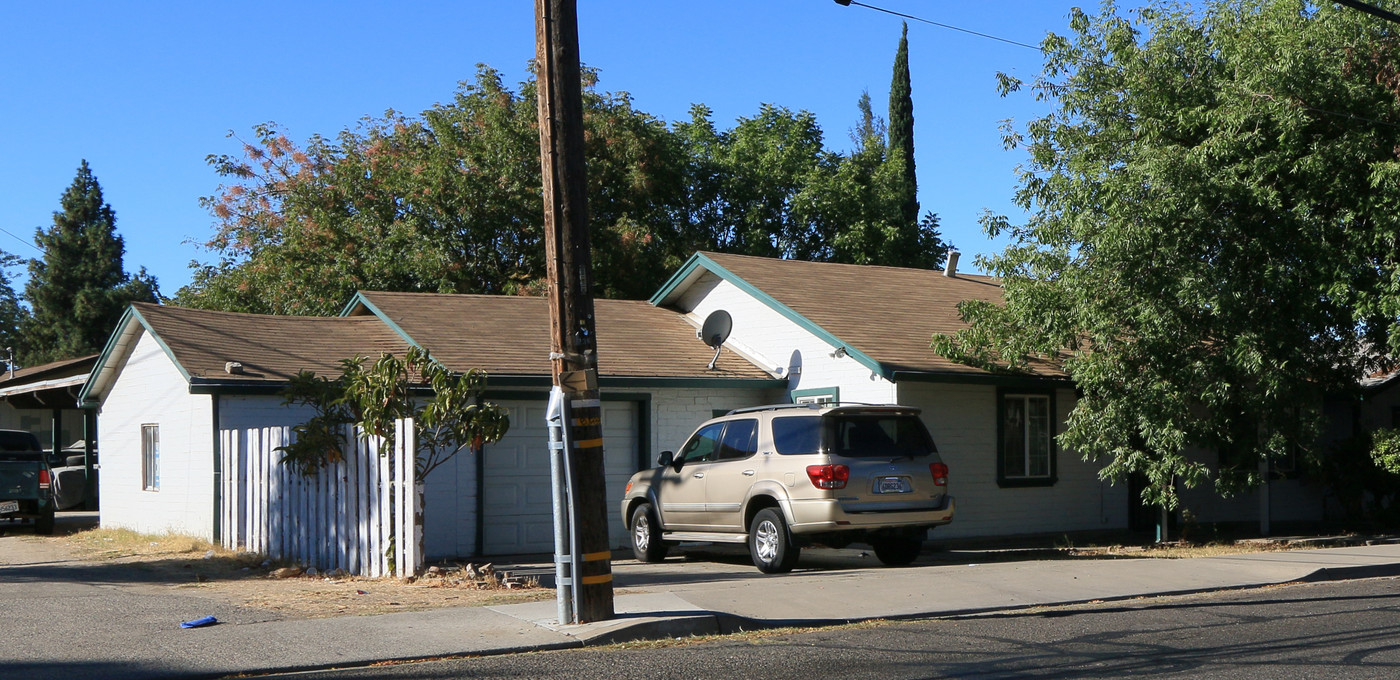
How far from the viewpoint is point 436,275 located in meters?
29.1

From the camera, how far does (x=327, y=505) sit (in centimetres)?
1395

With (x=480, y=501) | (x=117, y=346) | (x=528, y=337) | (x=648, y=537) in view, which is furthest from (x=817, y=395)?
(x=117, y=346)

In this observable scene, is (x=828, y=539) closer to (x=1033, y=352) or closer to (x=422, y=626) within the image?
(x=422, y=626)

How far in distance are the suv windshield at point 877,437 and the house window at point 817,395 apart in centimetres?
379

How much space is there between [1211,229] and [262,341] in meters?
12.8

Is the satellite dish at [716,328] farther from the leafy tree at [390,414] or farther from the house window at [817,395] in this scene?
the leafy tree at [390,414]

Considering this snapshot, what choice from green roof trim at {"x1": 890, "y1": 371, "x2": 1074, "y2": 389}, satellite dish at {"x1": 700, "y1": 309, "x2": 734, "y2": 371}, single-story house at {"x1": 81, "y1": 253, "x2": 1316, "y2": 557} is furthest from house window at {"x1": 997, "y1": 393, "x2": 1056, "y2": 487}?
satellite dish at {"x1": 700, "y1": 309, "x2": 734, "y2": 371}

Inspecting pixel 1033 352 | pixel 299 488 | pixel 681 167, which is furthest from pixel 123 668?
pixel 681 167

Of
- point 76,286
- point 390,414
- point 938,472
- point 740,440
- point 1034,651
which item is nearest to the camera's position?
point 1034,651

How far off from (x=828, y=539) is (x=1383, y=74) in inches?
368

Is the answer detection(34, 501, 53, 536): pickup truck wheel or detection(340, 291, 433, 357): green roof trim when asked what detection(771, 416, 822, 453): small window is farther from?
detection(34, 501, 53, 536): pickup truck wheel

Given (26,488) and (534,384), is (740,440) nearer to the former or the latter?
(534,384)

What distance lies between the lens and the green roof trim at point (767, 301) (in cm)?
1698

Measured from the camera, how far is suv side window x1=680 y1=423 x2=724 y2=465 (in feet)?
48.3
